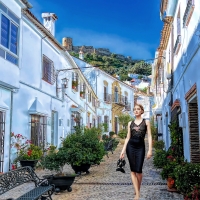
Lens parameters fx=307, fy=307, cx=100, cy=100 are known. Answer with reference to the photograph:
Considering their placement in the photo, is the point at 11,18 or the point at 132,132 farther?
the point at 11,18

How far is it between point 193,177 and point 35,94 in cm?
908

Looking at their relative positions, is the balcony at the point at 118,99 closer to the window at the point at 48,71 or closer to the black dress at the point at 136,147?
the window at the point at 48,71

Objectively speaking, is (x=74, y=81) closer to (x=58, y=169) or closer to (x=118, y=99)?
(x=58, y=169)

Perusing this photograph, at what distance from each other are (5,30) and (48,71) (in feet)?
17.6

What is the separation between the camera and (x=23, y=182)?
18.7ft

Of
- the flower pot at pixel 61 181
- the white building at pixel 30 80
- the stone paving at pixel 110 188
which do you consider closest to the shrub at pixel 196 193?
the stone paving at pixel 110 188

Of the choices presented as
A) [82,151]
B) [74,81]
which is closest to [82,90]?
[74,81]

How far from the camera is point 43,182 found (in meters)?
5.84

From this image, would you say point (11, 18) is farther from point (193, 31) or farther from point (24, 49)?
point (193, 31)

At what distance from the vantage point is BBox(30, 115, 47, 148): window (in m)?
12.9

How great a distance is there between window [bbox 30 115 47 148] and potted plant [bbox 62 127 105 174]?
11.4 ft

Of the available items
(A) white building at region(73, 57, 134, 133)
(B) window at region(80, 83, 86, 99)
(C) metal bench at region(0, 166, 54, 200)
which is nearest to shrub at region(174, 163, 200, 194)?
(C) metal bench at region(0, 166, 54, 200)

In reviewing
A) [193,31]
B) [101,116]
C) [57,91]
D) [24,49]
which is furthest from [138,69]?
[193,31]

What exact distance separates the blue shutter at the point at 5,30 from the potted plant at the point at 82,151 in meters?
3.66
